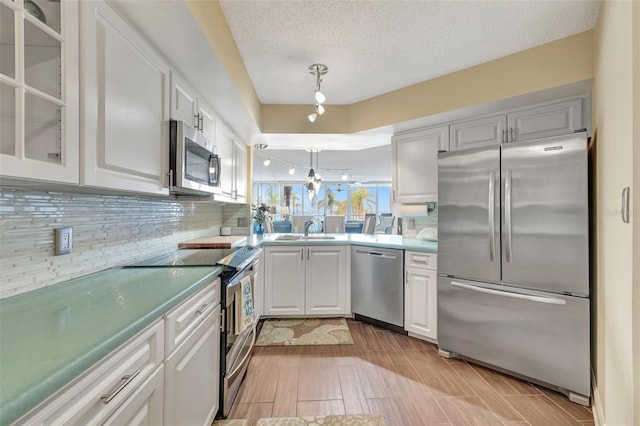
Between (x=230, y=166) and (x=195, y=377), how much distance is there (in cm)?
200

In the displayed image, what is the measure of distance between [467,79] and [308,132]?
161 centimetres

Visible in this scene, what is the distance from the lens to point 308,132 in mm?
3176

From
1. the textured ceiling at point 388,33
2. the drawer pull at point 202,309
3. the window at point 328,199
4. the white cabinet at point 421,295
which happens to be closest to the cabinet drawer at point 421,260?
the white cabinet at point 421,295

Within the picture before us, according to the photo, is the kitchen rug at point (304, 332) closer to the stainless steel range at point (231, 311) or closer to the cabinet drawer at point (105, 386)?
the stainless steel range at point (231, 311)

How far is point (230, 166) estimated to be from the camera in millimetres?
2828

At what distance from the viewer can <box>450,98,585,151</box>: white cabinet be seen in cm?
211

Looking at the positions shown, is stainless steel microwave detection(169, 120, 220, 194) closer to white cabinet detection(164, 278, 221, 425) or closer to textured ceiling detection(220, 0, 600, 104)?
white cabinet detection(164, 278, 221, 425)

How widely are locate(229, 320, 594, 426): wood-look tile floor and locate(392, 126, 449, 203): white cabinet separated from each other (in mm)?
1498

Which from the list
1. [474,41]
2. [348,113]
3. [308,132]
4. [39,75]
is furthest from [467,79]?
[39,75]

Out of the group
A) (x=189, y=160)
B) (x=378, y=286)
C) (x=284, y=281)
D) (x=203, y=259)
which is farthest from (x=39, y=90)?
(x=378, y=286)

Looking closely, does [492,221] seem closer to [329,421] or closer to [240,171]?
[329,421]

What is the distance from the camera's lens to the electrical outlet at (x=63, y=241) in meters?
1.20

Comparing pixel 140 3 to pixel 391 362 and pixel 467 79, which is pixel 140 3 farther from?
pixel 391 362

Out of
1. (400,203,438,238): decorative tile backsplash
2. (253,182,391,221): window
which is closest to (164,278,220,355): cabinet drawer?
(400,203,438,238): decorative tile backsplash
